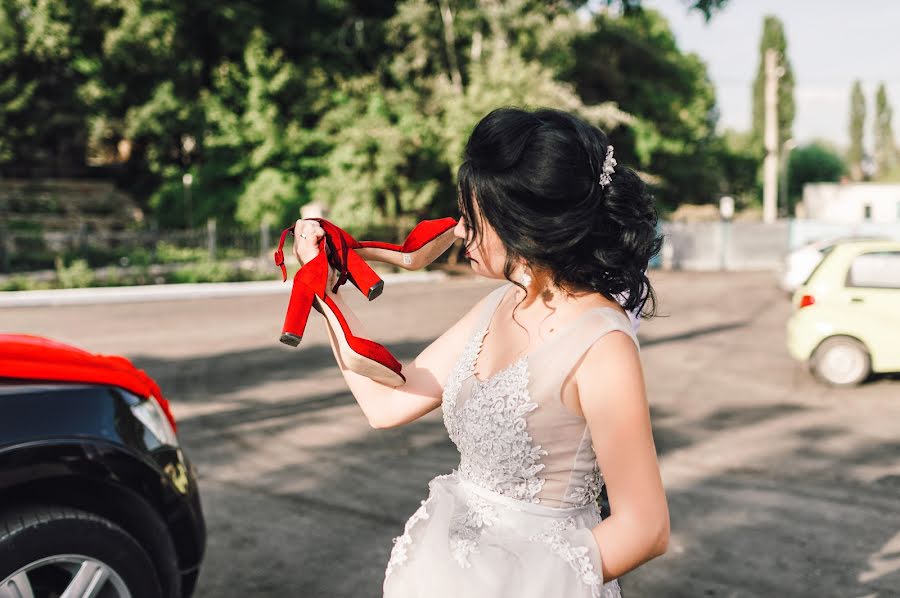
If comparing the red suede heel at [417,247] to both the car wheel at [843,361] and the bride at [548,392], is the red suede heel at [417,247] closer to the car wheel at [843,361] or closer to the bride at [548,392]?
the bride at [548,392]

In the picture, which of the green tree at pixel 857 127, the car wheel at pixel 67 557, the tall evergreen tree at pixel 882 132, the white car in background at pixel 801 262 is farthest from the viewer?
the tall evergreen tree at pixel 882 132

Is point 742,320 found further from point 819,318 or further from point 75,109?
point 75,109

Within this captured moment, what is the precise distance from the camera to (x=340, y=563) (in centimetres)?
429

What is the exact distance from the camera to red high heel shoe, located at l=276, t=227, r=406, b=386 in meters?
1.63

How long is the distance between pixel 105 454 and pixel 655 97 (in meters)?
36.5

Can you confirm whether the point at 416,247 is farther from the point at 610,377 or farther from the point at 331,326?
the point at 610,377

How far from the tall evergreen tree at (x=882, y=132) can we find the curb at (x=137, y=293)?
108 metres

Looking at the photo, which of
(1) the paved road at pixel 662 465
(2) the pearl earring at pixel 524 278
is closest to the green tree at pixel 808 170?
(1) the paved road at pixel 662 465

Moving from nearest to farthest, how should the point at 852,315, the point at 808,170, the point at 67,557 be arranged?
the point at 67,557 < the point at 852,315 < the point at 808,170

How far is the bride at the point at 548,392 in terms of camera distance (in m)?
1.53

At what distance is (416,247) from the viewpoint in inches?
75.9

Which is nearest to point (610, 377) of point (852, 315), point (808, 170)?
point (852, 315)

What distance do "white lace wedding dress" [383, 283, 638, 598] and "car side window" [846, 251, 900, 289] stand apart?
26.5 feet

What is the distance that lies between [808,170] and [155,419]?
80.6 metres
